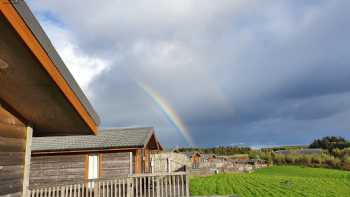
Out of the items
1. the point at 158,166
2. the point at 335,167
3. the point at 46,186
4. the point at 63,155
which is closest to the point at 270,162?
the point at 335,167

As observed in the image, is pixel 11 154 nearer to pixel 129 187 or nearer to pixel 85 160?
pixel 129 187

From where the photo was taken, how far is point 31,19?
3230 millimetres

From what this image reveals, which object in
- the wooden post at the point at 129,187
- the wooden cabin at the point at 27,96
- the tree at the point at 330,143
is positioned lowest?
the wooden post at the point at 129,187

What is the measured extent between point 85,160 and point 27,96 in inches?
620

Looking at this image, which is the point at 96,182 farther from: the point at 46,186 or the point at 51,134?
the point at 51,134

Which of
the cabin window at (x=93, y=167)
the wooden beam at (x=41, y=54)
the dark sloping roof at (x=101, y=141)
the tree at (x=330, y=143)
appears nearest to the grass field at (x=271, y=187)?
the dark sloping roof at (x=101, y=141)

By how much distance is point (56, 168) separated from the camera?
1944cm

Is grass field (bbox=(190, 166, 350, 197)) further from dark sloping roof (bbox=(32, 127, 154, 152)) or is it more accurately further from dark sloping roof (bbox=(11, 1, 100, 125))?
dark sloping roof (bbox=(11, 1, 100, 125))

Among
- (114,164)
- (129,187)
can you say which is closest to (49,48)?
(129,187)

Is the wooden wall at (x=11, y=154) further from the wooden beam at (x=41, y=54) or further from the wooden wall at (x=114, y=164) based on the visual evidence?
the wooden wall at (x=114, y=164)

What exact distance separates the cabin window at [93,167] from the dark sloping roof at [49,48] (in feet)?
49.6

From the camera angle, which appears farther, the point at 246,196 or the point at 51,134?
the point at 246,196

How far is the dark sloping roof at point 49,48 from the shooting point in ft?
10.0

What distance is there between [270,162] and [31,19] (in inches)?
2571
